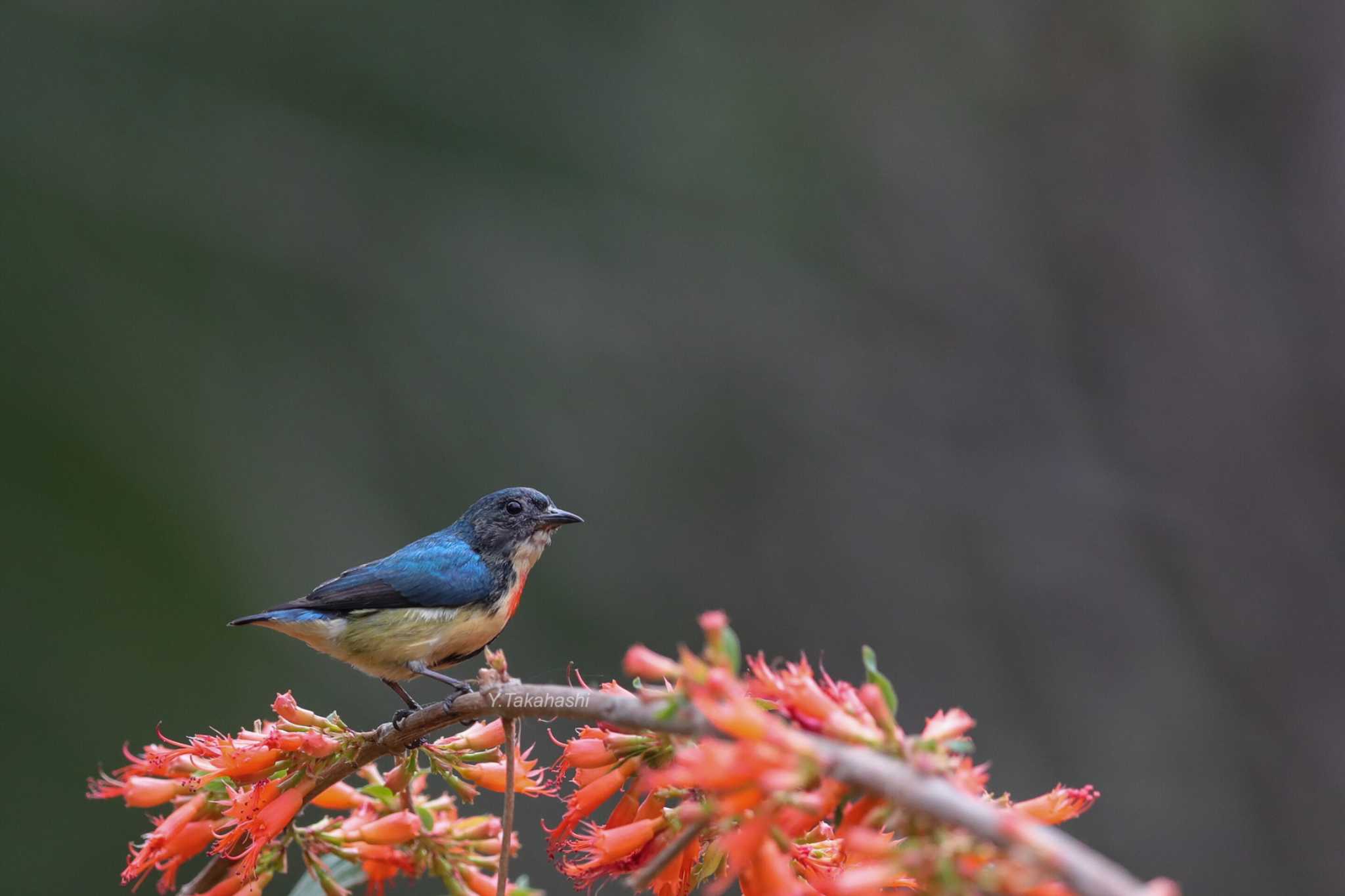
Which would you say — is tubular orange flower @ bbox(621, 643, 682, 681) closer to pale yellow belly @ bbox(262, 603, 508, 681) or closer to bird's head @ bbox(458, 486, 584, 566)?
pale yellow belly @ bbox(262, 603, 508, 681)

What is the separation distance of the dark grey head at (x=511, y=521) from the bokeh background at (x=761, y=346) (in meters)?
4.20

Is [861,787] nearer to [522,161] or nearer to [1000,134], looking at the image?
[522,161]

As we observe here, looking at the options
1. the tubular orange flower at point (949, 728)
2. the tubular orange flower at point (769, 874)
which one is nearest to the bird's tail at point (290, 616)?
the tubular orange flower at point (769, 874)

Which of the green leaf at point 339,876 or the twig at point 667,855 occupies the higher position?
the twig at point 667,855

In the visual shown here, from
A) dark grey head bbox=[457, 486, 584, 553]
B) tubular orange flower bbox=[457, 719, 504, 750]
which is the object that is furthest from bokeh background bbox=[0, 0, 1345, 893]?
tubular orange flower bbox=[457, 719, 504, 750]

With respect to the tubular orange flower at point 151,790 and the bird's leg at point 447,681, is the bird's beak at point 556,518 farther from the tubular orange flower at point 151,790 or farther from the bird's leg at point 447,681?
the tubular orange flower at point 151,790

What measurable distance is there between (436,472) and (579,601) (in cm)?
146

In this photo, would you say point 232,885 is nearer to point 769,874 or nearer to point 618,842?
point 618,842

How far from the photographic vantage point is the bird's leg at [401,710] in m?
2.33

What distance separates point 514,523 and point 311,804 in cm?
181

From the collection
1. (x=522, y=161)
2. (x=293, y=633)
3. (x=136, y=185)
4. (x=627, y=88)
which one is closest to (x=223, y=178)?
(x=136, y=185)

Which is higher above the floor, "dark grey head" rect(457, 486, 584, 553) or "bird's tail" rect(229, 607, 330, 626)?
"dark grey head" rect(457, 486, 584, 553)

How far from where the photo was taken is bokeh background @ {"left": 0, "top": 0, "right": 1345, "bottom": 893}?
8422 mm

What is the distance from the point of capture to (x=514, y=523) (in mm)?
4207
